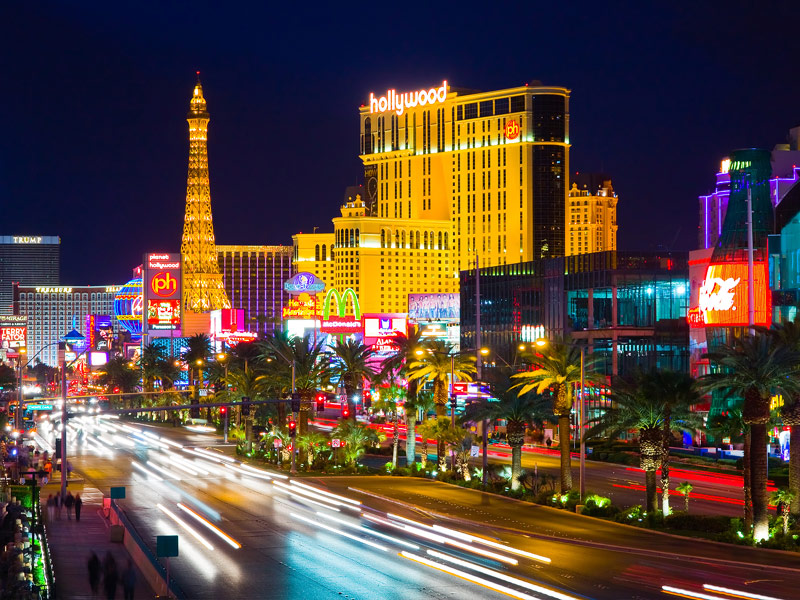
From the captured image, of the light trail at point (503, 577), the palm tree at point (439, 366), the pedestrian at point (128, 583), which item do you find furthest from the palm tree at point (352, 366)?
the pedestrian at point (128, 583)

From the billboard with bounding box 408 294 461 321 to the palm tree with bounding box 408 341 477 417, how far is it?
109531mm

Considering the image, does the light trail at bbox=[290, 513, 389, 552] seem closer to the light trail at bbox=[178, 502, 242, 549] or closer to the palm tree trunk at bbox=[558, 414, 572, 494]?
the light trail at bbox=[178, 502, 242, 549]

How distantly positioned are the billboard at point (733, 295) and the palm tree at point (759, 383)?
41.0 metres

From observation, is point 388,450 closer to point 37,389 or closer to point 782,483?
point 782,483

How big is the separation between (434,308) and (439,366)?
113m

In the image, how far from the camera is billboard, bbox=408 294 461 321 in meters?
193

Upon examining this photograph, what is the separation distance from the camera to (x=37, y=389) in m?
198

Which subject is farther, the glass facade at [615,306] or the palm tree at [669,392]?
the glass facade at [615,306]

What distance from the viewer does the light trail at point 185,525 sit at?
48562mm

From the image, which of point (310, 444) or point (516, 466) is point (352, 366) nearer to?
point (310, 444)

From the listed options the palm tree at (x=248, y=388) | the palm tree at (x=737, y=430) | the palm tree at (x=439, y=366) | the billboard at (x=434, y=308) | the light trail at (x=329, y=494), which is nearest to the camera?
the palm tree at (x=737, y=430)

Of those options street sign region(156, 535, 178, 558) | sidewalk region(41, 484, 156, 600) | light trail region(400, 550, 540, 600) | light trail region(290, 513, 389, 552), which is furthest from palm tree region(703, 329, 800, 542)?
sidewalk region(41, 484, 156, 600)

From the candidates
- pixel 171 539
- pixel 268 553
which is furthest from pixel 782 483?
pixel 171 539

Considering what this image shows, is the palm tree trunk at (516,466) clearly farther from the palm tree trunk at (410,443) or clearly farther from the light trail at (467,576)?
the light trail at (467,576)
